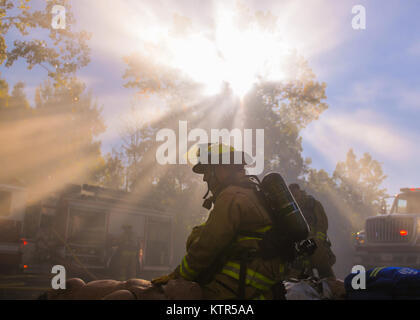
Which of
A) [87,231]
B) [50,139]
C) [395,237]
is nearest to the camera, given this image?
Answer: [395,237]

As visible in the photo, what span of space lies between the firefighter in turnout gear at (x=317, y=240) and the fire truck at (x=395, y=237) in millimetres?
8967

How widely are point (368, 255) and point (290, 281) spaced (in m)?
12.7

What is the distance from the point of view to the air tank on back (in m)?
2.57

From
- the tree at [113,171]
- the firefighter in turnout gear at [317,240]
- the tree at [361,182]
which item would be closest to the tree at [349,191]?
the tree at [361,182]

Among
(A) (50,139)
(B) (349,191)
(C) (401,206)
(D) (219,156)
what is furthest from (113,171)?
(D) (219,156)

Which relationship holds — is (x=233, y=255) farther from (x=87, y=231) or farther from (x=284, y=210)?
(x=87, y=231)

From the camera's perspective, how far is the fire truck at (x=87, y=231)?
15.2 metres

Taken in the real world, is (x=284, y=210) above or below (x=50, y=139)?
below

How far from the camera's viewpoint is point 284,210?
261 cm

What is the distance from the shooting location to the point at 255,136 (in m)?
36.6

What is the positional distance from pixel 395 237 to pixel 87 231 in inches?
498

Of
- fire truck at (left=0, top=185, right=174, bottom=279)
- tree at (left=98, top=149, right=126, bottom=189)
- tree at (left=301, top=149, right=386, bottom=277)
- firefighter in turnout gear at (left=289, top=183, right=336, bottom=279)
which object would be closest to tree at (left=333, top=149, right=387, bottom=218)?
tree at (left=301, top=149, right=386, bottom=277)

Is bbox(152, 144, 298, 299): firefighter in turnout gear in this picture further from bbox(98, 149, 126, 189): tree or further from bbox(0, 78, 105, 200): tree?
bbox(98, 149, 126, 189): tree
